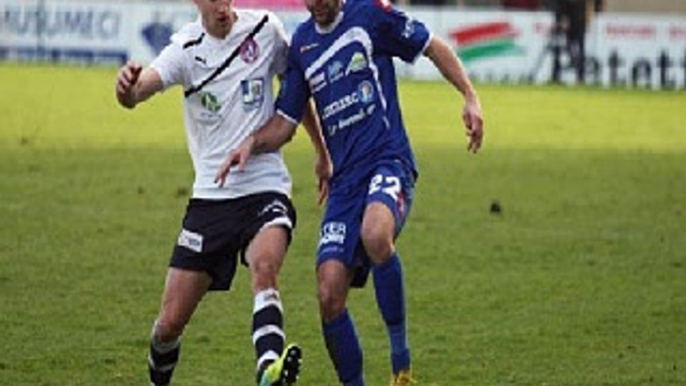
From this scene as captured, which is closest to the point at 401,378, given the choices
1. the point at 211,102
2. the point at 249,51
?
the point at 211,102

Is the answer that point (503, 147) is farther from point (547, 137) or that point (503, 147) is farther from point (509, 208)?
point (509, 208)

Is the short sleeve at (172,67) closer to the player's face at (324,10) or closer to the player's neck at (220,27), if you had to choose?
the player's neck at (220,27)

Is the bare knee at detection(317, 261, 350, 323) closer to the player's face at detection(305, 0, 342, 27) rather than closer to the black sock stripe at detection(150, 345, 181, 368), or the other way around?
the black sock stripe at detection(150, 345, 181, 368)

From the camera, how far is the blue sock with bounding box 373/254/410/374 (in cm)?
1197

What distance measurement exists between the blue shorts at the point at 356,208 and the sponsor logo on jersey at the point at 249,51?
83cm

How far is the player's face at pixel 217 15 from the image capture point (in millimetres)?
11797

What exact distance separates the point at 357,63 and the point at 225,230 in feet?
3.74

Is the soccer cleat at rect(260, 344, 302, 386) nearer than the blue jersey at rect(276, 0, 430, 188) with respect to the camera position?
Yes

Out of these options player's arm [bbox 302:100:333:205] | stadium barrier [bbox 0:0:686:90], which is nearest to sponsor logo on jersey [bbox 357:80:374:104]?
player's arm [bbox 302:100:333:205]

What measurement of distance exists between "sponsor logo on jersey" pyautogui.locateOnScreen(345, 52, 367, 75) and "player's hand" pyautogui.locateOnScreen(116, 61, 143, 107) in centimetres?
111

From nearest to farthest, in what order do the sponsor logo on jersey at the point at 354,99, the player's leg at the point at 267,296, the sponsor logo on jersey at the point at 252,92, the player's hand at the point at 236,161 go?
the player's leg at the point at 267,296
the player's hand at the point at 236,161
the sponsor logo on jersey at the point at 354,99
the sponsor logo on jersey at the point at 252,92

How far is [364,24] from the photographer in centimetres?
1188

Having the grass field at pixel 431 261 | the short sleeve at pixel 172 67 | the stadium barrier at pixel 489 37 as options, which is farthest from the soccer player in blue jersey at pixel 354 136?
the stadium barrier at pixel 489 37

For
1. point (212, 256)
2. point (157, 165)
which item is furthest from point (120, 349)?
point (157, 165)
